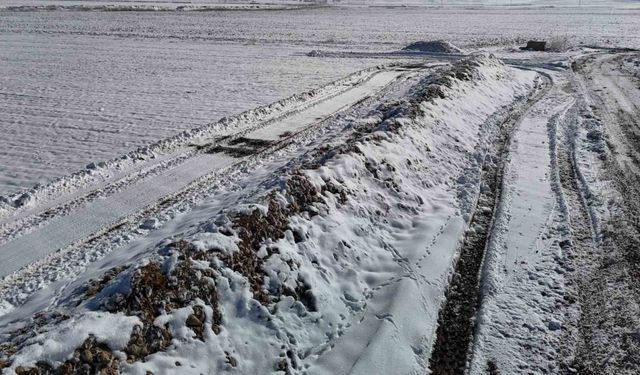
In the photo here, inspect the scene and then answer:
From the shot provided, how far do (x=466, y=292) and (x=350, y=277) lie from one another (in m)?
1.48

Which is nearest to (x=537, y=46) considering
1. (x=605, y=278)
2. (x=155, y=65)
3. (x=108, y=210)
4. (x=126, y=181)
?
(x=155, y=65)

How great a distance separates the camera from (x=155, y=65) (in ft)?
82.3

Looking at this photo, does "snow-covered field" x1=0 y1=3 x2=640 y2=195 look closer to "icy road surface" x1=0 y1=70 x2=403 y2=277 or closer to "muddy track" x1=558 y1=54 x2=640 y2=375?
"icy road surface" x1=0 y1=70 x2=403 y2=277

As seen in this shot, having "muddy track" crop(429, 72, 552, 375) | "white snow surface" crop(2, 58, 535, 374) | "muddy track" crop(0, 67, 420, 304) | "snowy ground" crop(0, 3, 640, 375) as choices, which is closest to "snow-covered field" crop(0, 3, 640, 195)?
"snowy ground" crop(0, 3, 640, 375)

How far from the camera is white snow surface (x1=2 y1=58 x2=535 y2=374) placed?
16.9 feet

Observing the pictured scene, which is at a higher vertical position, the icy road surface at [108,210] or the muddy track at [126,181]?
the muddy track at [126,181]

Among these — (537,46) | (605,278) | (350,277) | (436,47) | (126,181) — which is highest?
(436,47)

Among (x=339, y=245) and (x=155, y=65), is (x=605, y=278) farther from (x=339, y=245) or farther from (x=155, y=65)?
(x=155, y=65)

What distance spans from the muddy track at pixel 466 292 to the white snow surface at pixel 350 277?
0.45ft

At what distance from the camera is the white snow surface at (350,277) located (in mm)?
5145

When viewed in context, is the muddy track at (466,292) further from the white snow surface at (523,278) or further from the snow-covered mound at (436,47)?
the snow-covered mound at (436,47)

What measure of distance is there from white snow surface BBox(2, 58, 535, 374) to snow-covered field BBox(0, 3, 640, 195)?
17.8 feet

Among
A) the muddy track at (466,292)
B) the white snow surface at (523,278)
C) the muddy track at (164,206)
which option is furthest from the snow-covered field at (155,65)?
the white snow surface at (523,278)

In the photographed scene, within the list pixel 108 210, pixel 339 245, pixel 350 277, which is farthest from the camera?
pixel 108 210
